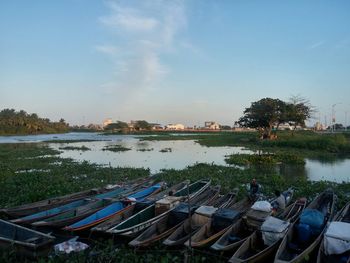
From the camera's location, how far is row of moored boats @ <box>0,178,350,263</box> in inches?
265

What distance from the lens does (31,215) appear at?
956 centimetres

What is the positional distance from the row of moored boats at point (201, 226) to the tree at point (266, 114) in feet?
125

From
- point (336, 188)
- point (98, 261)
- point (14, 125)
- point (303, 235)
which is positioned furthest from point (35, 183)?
point (14, 125)

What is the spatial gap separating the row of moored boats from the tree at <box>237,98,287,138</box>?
125 ft

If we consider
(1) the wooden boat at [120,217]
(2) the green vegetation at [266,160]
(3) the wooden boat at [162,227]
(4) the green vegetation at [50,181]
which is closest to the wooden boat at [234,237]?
(3) the wooden boat at [162,227]

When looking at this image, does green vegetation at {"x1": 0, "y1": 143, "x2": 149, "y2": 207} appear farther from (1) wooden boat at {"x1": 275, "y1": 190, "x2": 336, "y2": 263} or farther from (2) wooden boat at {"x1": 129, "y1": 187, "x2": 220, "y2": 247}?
(1) wooden boat at {"x1": 275, "y1": 190, "x2": 336, "y2": 263}

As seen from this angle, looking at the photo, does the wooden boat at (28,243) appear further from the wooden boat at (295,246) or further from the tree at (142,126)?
the tree at (142,126)

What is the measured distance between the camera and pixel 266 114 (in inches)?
1901

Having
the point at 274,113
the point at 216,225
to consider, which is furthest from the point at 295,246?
the point at 274,113

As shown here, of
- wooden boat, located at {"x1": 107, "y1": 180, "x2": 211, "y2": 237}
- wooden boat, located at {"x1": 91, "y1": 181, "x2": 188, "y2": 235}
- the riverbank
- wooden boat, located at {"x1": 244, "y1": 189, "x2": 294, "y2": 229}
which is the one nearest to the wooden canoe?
wooden boat, located at {"x1": 244, "y1": 189, "x2": 294, "y2": 229}

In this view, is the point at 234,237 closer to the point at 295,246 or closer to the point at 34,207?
the point at 295,246

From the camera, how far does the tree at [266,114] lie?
157ft

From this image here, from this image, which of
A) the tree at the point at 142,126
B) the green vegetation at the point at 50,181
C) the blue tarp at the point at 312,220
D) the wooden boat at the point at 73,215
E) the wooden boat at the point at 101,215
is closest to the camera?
the blue tarp at the point at 312,220

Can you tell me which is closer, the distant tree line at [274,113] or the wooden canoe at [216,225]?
the wooden canoe at [216,225]
